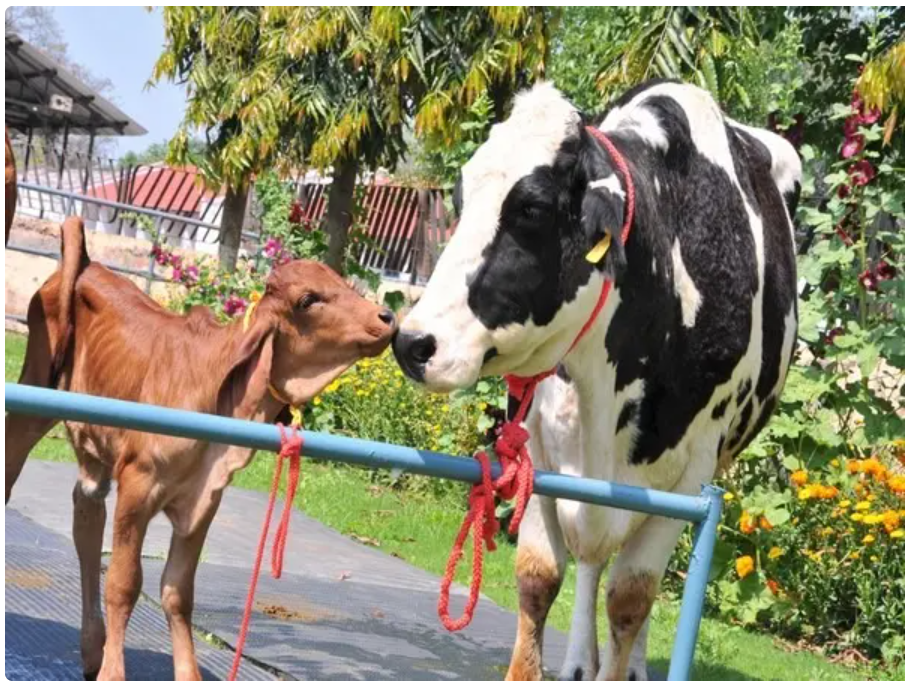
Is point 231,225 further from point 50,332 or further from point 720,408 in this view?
point 720,408

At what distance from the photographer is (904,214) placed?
6613 millimetres

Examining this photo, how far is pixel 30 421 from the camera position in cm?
384

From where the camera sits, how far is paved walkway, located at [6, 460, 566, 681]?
4426 mm

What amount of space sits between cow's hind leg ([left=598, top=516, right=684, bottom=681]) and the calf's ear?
108 centimetres

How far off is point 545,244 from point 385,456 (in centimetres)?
85

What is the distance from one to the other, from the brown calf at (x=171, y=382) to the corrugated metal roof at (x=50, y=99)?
2152 centimetres

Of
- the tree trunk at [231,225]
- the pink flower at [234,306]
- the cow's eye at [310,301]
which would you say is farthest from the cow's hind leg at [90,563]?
the tree trunk at [231,225]

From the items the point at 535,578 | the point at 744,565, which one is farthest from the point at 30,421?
the point at 744,565

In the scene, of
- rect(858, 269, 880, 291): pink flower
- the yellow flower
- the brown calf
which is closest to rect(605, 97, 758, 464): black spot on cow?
the brown calf

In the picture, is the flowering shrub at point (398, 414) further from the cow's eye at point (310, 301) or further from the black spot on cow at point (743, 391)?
the cow's eye at point (310, 301)

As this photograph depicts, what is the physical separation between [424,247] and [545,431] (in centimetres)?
1634

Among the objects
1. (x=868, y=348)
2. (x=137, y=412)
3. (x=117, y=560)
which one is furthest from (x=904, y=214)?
(x=137, y=412)

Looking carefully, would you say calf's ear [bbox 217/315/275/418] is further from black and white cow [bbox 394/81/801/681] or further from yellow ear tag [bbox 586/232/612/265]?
yellow ear tag [bbox 586/232/612/265]

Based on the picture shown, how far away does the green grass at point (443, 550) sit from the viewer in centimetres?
596
